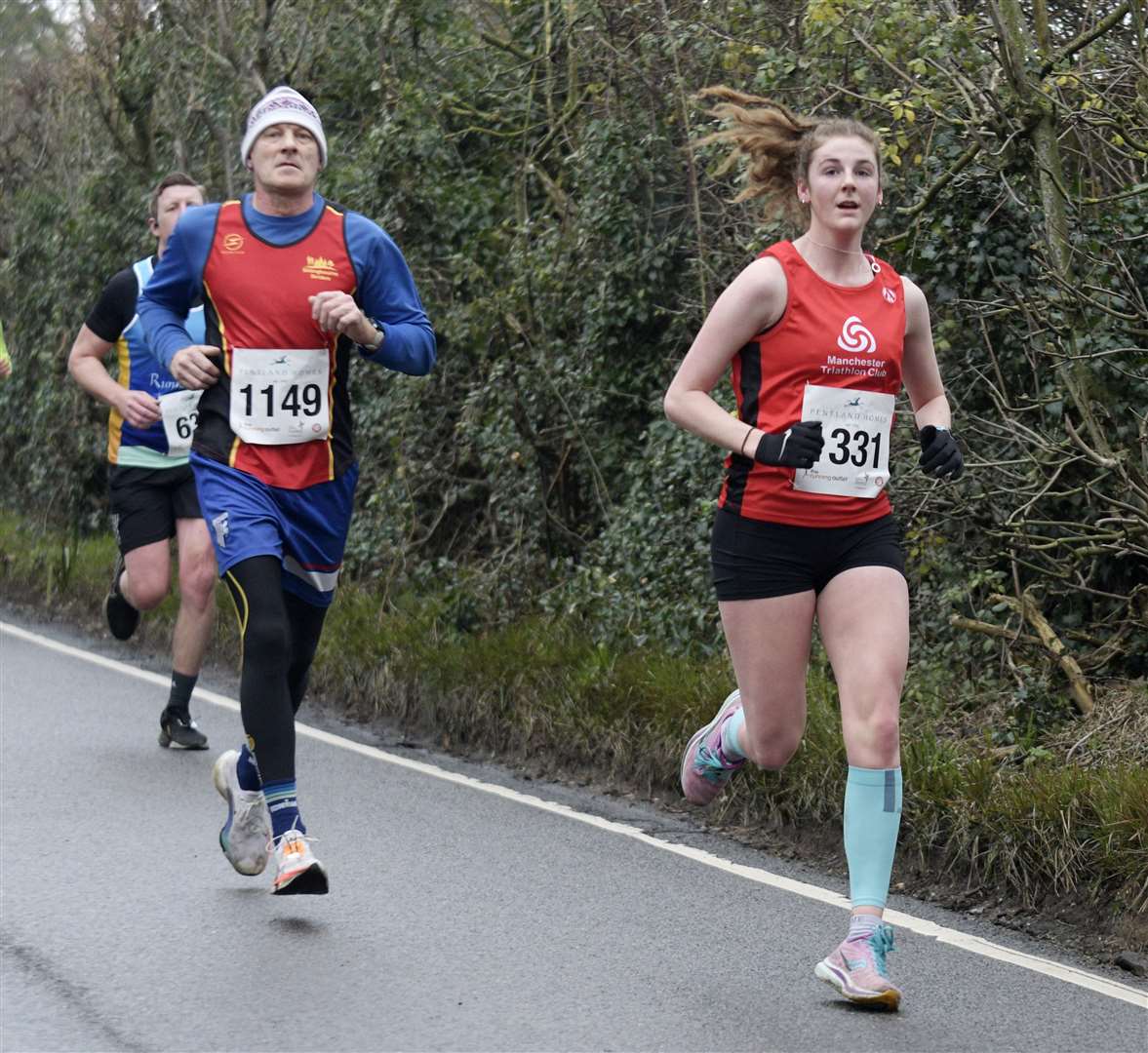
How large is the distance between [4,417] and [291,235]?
12.3 metres

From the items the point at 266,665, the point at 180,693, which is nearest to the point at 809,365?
the point at 266,665

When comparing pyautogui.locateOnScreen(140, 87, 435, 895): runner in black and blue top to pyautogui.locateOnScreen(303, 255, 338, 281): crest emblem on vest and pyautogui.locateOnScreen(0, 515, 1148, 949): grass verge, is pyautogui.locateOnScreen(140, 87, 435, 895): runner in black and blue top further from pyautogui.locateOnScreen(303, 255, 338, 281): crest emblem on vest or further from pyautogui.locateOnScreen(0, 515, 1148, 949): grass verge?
pyautogui.locateOnScreen(0, 515, 1148, 949): grass verge

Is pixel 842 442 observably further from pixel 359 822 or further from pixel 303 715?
pixel 303 715

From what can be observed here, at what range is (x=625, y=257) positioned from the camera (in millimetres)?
11023

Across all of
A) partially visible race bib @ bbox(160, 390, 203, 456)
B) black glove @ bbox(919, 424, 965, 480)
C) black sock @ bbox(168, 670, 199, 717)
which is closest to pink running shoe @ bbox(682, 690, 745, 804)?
black glove @ bbox(919, 424, 965, 480)

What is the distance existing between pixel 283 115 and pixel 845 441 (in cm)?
207

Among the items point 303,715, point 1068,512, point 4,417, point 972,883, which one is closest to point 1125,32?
point 1068,512

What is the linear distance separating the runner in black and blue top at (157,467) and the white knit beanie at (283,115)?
2.23 metres

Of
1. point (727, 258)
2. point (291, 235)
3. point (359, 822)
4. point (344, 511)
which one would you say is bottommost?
point (359, 822)

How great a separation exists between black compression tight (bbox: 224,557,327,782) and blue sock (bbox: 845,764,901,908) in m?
1.64

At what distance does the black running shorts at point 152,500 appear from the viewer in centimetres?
866

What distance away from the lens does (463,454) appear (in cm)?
1170

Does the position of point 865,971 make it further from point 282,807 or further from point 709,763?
point 282,807

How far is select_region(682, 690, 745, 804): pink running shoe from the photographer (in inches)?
231
